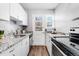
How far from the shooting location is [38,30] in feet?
20.0

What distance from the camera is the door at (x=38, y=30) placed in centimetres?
598

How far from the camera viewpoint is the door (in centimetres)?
598

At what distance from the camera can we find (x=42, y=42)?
19.6 ft

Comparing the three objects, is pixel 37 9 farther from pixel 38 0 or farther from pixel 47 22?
pixel 38 0

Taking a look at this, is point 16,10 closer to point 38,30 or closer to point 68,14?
point 68,14

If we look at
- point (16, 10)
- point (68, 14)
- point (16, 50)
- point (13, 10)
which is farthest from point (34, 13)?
point (16, 50)

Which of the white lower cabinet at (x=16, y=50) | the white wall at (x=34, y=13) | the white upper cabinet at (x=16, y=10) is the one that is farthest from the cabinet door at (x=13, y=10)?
the white wall at (x=34, y=13)

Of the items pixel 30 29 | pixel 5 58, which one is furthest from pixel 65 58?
pixel 30 29

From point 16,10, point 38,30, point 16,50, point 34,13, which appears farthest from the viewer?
point 38,30

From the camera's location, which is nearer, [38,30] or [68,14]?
[68,14]

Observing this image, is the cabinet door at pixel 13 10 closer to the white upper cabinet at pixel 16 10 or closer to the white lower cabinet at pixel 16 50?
the white upper cabinet at pixel 16 10

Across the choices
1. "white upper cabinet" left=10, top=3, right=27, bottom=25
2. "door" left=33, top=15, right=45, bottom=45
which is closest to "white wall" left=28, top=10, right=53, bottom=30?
"door" left=33, top=15, right=45, bottom=45

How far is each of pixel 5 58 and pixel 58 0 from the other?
68 centimetres

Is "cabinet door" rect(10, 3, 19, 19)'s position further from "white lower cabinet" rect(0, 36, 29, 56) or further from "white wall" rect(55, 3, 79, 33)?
"white wall" rect(55, 3, 79, 33)
